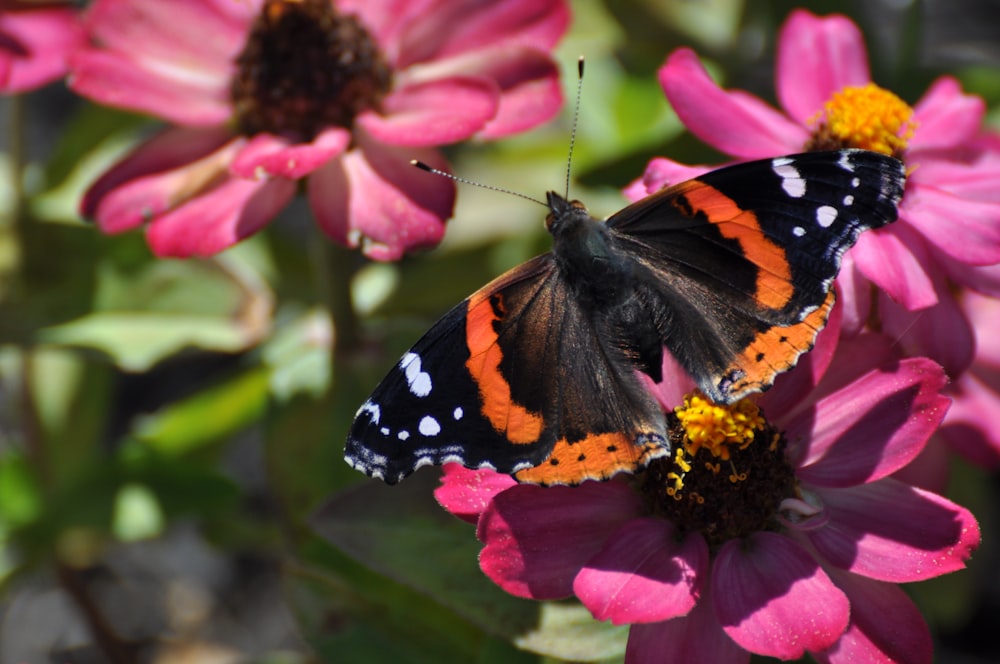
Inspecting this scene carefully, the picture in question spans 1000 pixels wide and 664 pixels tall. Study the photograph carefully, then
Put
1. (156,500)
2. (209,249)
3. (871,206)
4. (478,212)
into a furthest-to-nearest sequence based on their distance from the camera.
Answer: (478,212) < (156,500) < (209,249) < (871,206)

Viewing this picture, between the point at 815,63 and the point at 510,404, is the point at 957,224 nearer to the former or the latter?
the point at 815,63

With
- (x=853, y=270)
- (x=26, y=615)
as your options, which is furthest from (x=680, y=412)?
(x=26, y=615)

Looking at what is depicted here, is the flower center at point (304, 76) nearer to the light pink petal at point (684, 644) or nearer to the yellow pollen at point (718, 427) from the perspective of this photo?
the yellow pollen at point (718, 427)

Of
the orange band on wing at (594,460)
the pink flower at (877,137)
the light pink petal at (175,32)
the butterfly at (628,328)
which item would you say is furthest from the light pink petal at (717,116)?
the light pink petal at (175,32)

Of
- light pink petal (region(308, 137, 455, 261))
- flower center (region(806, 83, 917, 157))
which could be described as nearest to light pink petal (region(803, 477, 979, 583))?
flower center (region(806, 83, 917, 157))

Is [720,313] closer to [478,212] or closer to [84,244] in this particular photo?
[84,244]

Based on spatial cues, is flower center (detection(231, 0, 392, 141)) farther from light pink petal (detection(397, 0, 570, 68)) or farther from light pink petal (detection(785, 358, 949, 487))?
light pink petal (detection(785, 358, 949, 487))

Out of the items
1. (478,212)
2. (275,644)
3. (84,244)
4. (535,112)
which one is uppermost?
(535,112)
